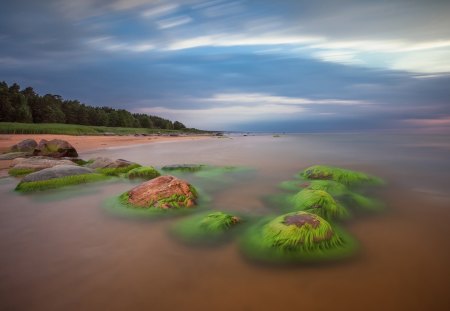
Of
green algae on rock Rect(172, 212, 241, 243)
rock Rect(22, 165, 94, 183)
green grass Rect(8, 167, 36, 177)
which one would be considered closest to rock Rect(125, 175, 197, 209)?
green algae on rock Rect(172, 212, 241, 243)

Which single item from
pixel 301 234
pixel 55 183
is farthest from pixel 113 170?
pixel 301 234

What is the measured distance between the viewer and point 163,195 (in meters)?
5.79

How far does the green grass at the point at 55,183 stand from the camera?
707cm

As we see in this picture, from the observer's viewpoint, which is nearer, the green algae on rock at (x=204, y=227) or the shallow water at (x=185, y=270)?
the shallow water at (x=185, y=270)

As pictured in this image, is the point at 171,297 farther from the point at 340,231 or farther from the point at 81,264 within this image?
the point at 340,231

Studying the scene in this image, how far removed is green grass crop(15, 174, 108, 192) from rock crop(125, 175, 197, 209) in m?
2.81

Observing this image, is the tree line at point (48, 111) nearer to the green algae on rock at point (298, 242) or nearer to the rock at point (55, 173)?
the rock at point (55, 173)

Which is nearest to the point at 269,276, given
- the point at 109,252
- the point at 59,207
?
the point at 109,252

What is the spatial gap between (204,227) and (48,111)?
6837cm

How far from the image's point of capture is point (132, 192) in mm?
6137

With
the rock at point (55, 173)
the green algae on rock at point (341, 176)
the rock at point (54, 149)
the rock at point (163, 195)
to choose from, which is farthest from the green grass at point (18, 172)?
the green algae on rock at point (341, 176)

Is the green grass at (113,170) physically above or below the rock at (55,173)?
below

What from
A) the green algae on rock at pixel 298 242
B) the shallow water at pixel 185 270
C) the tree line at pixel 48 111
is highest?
the tree line at pixel 48 111

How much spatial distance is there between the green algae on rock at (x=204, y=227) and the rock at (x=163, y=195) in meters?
0.82
